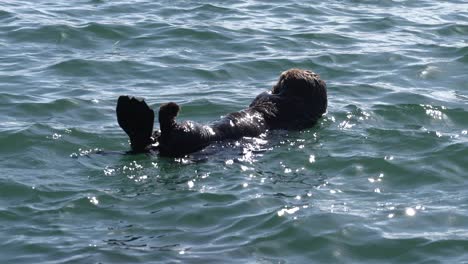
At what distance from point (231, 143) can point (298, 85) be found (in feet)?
5.32

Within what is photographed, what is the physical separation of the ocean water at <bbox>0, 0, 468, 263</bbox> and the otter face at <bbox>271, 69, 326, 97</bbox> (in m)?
0.41

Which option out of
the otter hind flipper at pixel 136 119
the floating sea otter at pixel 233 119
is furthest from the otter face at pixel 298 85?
the otter hind flipper at pixel 136 119

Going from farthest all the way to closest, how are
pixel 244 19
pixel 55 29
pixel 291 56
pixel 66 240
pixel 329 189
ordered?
pixel 244 19, pixel 55 29, pixel 291 56, pixel 329 189, pixel 66 240

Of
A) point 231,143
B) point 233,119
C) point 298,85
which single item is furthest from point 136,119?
point 298,85

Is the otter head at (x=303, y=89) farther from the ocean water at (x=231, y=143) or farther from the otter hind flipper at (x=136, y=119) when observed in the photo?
the otter hind flipper at (x=136, y=119)

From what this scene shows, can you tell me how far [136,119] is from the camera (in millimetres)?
9664

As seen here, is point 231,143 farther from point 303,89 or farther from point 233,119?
point 303,89

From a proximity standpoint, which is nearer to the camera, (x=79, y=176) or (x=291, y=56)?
(x=79, y=176)

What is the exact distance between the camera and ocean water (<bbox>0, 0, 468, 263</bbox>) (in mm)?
8227

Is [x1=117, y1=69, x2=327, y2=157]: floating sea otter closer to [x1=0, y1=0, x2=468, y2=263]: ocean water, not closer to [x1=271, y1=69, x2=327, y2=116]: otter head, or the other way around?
[x1=271, y1=69, x2=327, y2=116]: otter head

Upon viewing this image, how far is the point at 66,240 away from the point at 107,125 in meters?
3.53

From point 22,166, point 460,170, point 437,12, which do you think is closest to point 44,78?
point 22,166

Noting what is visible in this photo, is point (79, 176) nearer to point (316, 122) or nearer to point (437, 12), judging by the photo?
point (316, 122)

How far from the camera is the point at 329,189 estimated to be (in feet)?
31.0
